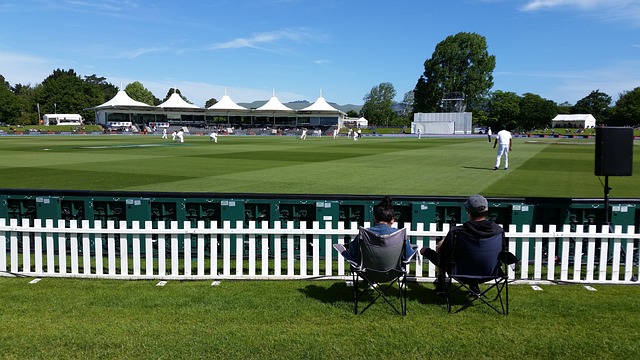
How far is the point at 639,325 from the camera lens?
514cm

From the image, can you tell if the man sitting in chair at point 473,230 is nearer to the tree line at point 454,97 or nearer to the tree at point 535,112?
the tree line at point 454,97

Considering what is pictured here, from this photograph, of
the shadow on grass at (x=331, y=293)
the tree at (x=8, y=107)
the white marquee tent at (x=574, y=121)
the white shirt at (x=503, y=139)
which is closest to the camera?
the shadow on grass at (x=331, y=293)

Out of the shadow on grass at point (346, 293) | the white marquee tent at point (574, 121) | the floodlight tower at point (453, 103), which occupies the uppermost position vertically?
the floodlight tower at point (453, 103)

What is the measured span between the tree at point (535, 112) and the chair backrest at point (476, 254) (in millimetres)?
141754

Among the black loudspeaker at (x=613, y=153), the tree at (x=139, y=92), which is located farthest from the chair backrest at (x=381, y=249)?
the tree at (x=139, y=92)

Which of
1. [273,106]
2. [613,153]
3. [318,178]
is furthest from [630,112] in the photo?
[613,153]

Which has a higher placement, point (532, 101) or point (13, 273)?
point (532, 101)

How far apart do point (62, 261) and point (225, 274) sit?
2.24 metres

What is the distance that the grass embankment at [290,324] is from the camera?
4.52m

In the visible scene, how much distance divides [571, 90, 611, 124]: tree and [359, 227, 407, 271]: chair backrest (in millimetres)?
169204

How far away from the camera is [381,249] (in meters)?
5.29

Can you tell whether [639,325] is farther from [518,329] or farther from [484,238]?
[484,238]

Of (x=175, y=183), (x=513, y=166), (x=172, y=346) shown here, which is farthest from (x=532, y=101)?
(x=172, y=346)

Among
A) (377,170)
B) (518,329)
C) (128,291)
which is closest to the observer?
(518,329)
